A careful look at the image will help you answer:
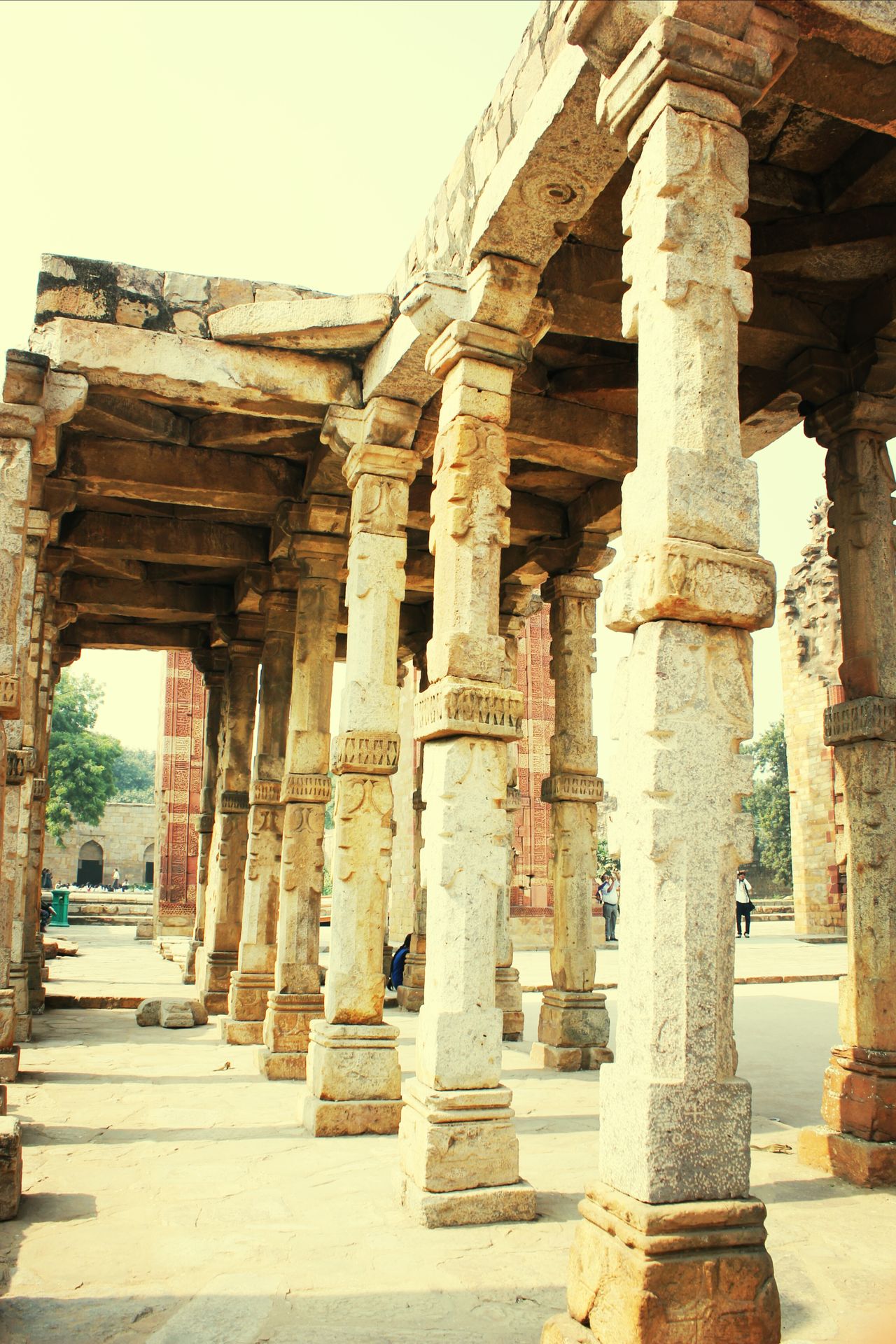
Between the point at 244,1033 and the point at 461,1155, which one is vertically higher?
the point at 461,1155

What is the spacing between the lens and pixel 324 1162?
A: 5508 mm

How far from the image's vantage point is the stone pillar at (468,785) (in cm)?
463

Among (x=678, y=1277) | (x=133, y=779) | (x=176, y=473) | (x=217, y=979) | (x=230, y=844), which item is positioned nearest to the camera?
(x=678, y=1277)

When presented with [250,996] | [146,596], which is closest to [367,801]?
[250,996]

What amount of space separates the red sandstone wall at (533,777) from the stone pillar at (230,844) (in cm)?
1030

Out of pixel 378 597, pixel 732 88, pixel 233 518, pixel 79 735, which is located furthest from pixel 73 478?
pixel 79 735

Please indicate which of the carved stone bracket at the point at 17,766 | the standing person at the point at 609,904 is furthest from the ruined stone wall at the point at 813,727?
the carved stone bracket at the point at 17,766

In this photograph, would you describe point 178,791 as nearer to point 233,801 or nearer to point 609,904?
point 609,904

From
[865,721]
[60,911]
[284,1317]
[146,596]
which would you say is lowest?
[60,911]

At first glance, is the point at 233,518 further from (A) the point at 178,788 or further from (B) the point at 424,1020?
(A) the point at 178,788

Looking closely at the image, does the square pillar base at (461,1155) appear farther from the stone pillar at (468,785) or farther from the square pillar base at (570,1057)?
the square pillar base at (570,1057)

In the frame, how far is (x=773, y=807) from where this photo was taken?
162 feet

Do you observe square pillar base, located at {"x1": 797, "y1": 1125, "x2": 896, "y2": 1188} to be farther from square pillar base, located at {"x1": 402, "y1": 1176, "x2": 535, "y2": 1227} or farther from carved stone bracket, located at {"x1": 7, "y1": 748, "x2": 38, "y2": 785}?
carved stone bracket, located at {"x1": 7, "y1": 748, "x2": 38, "y2": 785}

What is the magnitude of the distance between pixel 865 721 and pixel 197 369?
455cm
